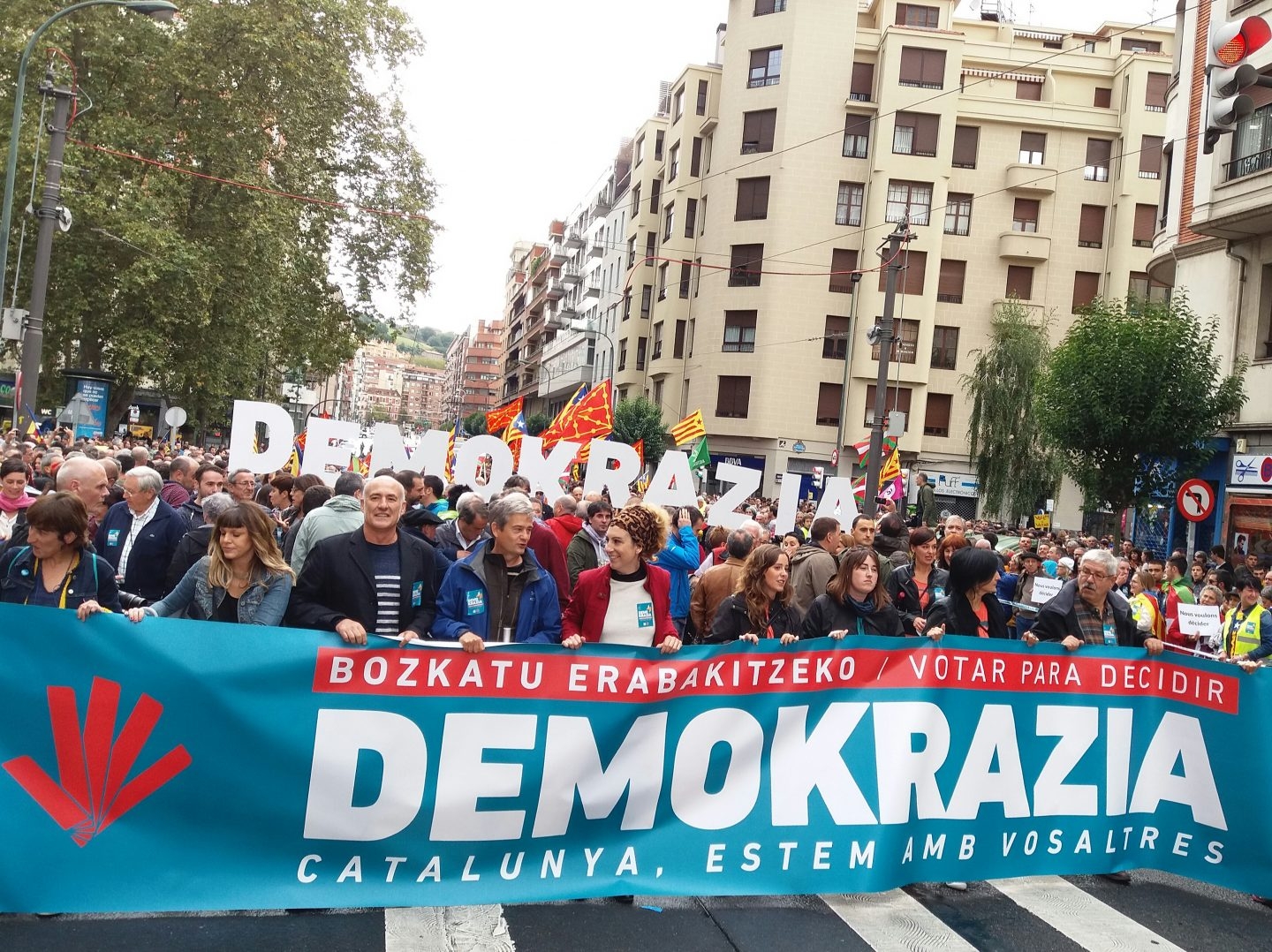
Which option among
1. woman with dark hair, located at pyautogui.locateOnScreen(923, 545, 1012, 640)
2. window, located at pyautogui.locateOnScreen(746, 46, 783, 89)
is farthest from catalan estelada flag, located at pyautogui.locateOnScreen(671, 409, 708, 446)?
window, located at pyautogui.locateOnScreen(746, 46, 783, 89)

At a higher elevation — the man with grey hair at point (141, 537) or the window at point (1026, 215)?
the window at point (1026, 215)

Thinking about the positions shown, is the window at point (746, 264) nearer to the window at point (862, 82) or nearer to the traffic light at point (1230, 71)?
the window at point (862, 82)

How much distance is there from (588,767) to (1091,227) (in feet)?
152

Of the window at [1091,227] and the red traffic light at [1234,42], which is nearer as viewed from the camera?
the red traffic light at [1234,42]

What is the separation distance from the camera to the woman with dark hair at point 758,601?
6.30 meters

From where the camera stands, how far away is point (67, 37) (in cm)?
3006

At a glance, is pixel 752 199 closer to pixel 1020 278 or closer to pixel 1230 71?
pixel 1020 278

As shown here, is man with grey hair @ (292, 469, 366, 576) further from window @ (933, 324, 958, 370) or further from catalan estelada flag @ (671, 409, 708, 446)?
window @ (933, 324, 958, 370)

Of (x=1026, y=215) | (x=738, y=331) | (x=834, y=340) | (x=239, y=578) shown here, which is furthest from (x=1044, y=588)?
(x=1026, y=215)

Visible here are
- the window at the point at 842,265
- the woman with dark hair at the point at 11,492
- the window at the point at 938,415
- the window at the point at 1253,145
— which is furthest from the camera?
the window at the point at 842,265

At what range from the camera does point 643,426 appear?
4875 centimetres

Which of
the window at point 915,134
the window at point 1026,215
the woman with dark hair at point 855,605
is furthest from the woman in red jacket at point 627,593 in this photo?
the window at point 1026,215

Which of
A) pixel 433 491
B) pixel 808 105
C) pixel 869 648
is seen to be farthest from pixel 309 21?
pixel 869 648

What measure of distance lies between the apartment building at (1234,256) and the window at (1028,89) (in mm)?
23401
